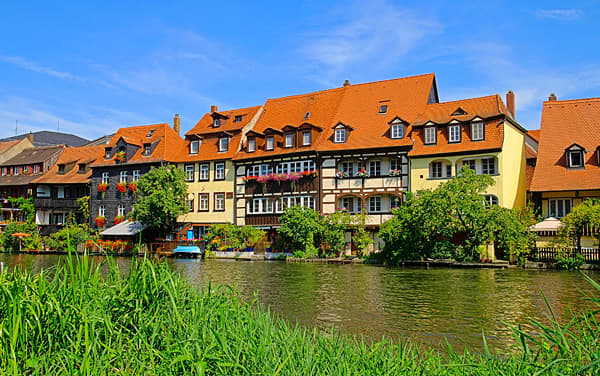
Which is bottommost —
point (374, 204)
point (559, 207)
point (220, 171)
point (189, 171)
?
point (559, 207)

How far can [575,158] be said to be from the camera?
104 feet

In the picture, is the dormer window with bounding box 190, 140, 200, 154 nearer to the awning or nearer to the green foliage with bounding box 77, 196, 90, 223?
the awning

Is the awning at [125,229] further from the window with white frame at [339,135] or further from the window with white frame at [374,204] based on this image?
the window with white frame at [374,204]

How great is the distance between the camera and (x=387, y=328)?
11992 mm

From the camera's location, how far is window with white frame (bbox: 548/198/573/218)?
103ft

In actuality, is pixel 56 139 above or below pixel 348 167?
above

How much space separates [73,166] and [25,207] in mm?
5543

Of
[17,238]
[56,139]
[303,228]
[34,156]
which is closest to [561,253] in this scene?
[303,228]

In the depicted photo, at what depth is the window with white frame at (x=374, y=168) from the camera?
36.5 m

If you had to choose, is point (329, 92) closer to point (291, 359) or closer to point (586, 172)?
point (586, 172)

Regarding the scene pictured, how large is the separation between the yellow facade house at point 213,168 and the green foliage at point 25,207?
16367 millimetres

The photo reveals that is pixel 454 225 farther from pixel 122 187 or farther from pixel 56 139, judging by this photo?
pixel 56 139

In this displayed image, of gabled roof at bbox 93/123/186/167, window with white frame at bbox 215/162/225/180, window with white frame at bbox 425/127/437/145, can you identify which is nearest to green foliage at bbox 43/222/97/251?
gabled roof at bbox 93/123/186/167

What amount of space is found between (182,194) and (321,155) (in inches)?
450
